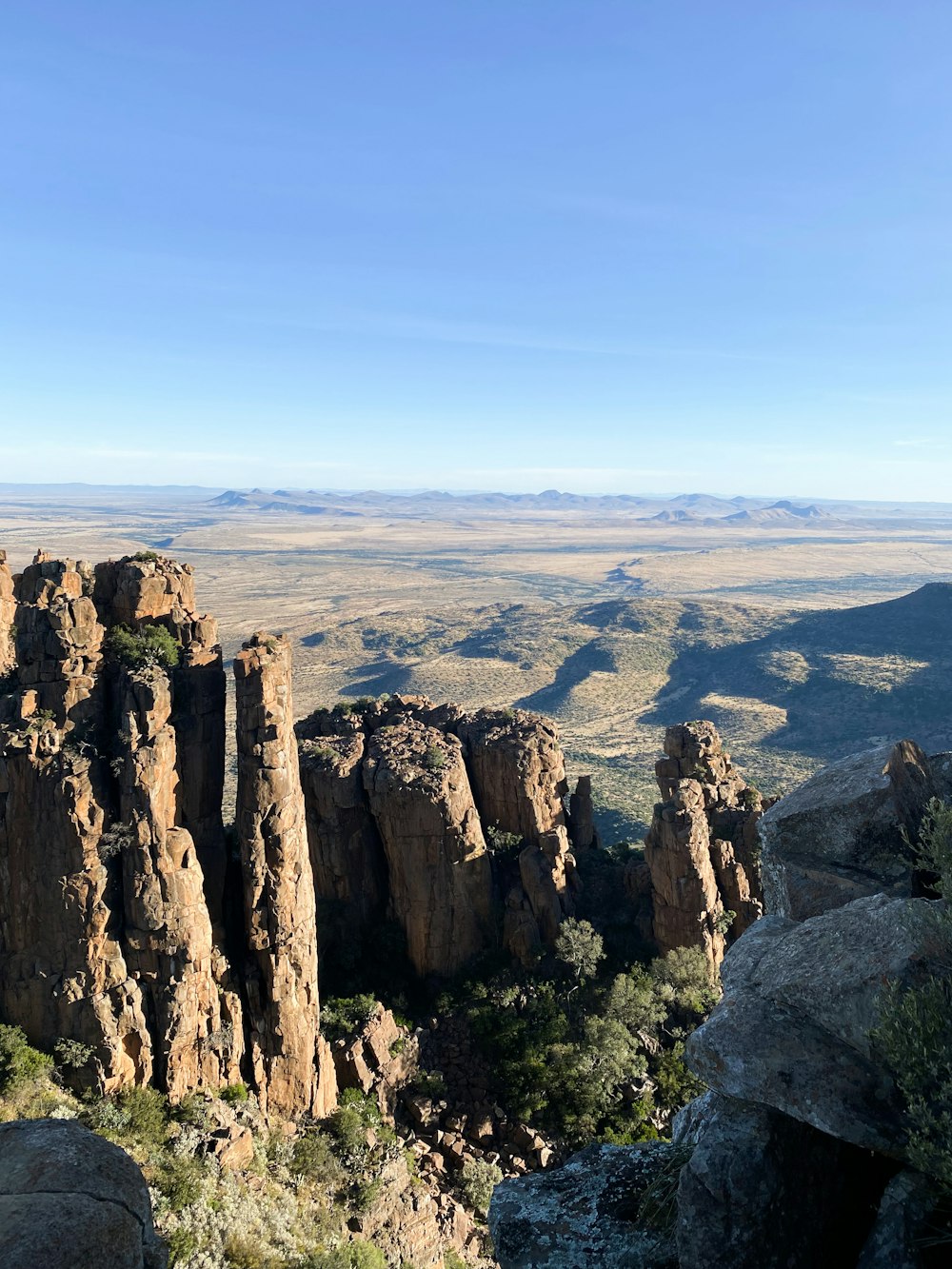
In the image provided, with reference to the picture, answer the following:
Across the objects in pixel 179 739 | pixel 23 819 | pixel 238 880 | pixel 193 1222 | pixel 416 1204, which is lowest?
pixel 416 1204

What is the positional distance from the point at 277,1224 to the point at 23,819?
668 inches

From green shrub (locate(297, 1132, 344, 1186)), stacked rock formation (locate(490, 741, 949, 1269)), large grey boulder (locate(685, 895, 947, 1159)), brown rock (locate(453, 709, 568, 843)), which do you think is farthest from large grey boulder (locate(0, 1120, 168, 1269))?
brown rock (locate(453, 709, 568, 843))

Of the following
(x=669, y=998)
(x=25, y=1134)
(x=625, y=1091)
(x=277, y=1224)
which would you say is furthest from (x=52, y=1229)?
(x=669, y=998)

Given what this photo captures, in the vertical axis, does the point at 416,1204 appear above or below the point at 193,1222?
below

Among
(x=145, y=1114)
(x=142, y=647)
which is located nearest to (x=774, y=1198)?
(x=145, y=1114)

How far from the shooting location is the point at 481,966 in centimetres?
3869

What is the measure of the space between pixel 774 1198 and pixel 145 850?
24934 millimetres

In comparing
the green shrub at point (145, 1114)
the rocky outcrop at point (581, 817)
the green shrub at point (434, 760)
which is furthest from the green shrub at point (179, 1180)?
the rocky outcrop at point (581, 817)

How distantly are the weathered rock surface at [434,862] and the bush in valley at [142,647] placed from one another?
12.9 meters

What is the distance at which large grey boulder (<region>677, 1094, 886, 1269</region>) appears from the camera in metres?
10.2

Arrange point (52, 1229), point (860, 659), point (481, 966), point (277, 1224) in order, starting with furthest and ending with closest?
point (860, 659), point (481, 966), point (277, 1224), point (52, 1229)

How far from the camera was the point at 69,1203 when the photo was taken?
10.0 metres

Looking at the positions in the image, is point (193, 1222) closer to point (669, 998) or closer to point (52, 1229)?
point (52, 1229)

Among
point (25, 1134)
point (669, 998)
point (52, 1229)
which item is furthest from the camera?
point (669, 998)
